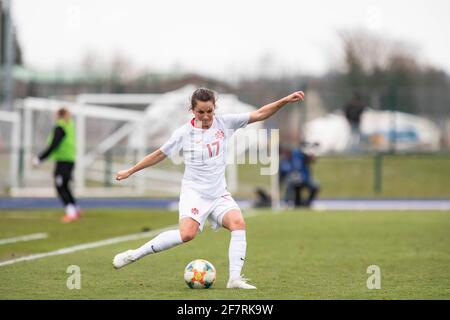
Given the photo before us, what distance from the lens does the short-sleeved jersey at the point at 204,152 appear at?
9711mm

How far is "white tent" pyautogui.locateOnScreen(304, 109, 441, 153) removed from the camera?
3453 cm

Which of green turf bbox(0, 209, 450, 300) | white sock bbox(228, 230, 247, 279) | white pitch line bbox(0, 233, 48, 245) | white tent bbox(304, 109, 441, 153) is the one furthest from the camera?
white tent bbox(304, 109, 441, 153)

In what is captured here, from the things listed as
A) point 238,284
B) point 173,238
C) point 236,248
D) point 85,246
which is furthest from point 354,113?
point 238,284

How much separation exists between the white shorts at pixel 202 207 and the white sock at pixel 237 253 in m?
0.28

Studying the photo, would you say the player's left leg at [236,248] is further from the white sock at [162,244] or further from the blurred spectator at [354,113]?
the blurred spectator at [354,113]

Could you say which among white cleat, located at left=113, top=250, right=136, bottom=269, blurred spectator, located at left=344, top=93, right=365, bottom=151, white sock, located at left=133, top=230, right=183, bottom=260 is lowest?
white cleat, located at left=113, top=250, right=136, bottom=269

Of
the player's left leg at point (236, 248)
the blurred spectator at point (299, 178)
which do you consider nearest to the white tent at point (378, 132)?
the blurred spectator at point (299, 178)

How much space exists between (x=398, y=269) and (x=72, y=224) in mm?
8953

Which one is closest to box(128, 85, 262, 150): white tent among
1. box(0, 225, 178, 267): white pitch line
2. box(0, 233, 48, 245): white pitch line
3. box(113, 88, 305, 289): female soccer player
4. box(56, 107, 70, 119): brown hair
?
box(56, 107, 70, 119): brown hair

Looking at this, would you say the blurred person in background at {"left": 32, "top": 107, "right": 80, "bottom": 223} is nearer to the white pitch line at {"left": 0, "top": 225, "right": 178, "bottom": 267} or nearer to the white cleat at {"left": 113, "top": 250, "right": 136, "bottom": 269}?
the white pitch line at {"left": 0, "top": 225, "right": 178, "bottom": 267}

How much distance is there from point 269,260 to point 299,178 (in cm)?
1338

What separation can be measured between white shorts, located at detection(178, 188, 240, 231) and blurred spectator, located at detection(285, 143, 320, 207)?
15.9 metres
